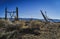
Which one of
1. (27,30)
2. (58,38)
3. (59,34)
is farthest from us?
(27,30)

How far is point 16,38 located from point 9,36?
19.5 inches

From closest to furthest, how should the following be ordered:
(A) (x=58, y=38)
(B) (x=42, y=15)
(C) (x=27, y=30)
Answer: (A) (x=58, y=38) < (C) (x=27, y=30) < (B) (x=42, y=15)

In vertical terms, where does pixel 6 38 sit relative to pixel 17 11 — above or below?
below

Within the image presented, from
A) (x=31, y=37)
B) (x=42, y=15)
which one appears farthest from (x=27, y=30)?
(x=42, y=15)

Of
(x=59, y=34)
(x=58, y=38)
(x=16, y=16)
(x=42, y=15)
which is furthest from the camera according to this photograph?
(x=16, y=16)

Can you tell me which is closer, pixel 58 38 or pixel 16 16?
pixel 58 38

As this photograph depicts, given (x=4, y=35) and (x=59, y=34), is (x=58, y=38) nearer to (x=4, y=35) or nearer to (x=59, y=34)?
(x=59, y=34)

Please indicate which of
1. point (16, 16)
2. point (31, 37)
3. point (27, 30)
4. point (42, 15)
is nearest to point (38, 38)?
point (31, 37)

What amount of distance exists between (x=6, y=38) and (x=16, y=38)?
2.06 feet

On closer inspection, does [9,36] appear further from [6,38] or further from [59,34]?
[59,34]

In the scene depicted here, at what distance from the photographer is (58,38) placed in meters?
11.0

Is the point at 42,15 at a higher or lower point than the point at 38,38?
higher

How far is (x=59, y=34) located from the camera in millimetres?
11781

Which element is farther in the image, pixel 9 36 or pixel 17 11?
pixel 17 11
